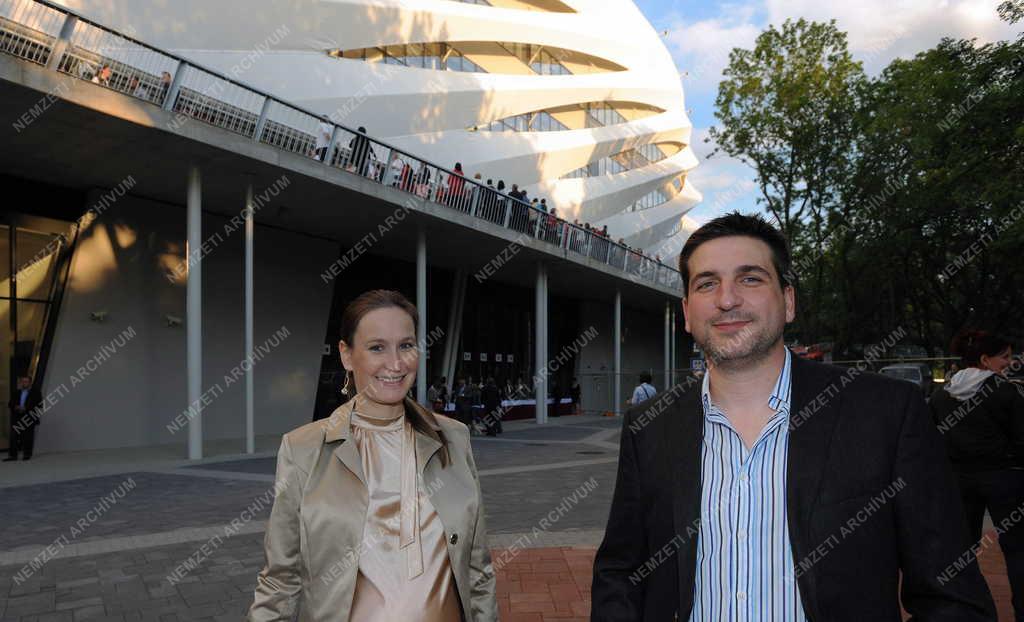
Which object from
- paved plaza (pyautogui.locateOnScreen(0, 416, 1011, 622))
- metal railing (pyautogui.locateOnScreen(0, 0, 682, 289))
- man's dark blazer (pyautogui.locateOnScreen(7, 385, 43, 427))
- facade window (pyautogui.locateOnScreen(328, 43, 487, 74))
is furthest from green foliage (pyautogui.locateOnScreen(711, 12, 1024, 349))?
man's dark blazer (pyautogui.locateOnScreen(7, 385, 43, 427))

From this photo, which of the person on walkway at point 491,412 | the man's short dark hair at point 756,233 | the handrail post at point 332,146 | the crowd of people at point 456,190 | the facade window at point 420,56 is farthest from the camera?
the facade window at point 420,56

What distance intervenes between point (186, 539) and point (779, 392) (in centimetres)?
698

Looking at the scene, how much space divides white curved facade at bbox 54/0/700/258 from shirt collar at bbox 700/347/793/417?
80.1ft

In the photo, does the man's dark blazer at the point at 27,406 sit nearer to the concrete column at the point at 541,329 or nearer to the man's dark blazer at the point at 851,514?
the concrete column at the point at 541,329

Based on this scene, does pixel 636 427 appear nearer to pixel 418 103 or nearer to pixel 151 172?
pixel 151 172

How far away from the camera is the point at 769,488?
7.25ft

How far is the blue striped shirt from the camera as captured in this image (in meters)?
2.17

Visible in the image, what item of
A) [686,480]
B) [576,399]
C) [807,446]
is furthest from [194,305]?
[576,399]

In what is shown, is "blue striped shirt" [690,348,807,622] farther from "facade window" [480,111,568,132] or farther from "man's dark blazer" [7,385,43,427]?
"facade window" [480,111,568,132]

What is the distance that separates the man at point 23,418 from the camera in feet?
48.4

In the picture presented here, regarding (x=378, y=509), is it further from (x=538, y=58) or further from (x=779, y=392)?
(x=538, y=58)

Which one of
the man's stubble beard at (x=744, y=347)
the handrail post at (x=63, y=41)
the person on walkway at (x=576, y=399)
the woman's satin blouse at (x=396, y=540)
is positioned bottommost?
the person on walkway at (x=576, y=399)

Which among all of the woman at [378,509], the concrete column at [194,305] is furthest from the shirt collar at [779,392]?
the concrete column at [194,305]

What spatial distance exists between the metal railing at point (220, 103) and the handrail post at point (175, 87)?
0.7 inches
